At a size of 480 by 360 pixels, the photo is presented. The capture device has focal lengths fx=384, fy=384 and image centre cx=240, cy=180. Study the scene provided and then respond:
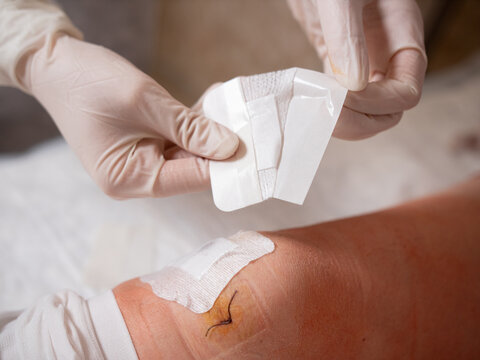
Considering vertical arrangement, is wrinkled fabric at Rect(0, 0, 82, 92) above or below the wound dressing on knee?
above

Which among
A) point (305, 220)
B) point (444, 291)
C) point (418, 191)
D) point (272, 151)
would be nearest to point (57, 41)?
point (272, 151)

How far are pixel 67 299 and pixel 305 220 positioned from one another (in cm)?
73

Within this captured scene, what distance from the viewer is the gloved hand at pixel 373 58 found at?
0.76 meters

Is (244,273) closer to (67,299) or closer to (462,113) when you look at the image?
(67,299)

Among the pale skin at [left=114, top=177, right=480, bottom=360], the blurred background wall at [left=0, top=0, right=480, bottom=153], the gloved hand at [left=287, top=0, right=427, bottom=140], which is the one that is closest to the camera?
the pale skin at [left=114, top=177, right=480, bottom=360]

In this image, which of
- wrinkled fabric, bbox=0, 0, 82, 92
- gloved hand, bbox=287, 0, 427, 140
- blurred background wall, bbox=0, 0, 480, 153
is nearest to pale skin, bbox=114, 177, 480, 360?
gloved hand, bbox=287, 0, 427, 140

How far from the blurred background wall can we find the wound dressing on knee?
919mm

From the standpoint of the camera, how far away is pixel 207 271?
0.69 m

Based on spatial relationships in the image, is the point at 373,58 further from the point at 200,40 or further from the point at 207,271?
the point at 200,40

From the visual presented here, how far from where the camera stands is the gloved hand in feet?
2.48

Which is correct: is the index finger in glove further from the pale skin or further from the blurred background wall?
the blurred background wall

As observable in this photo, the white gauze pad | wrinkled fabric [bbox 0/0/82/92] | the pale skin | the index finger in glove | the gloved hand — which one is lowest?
the pale skin

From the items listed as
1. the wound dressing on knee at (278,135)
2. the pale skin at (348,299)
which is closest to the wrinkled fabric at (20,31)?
the wound dressing on knee at (278,135)

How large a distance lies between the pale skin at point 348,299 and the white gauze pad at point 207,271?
0.04ft
